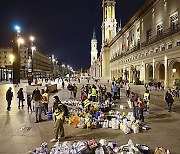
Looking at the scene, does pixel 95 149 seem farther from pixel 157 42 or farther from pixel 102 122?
pixel 157 42

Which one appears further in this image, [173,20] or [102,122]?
[173,20]

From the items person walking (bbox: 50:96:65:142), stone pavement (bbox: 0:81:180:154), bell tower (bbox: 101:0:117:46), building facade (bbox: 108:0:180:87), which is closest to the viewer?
stone pavement (bbox: 0:81:180:154)

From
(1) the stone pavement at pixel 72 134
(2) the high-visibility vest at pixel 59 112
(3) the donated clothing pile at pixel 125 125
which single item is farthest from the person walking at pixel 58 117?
(3) the donated clothing pile at pixel 125 125

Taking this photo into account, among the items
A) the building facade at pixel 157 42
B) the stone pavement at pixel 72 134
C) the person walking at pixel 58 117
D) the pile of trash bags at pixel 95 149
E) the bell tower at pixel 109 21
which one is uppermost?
the bell tower at pixel 109 21

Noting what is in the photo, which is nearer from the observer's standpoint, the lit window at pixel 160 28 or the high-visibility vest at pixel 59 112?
the high-visibility vest at pixel 59 112

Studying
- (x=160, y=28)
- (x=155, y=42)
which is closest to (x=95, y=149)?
(x=155, y=42)

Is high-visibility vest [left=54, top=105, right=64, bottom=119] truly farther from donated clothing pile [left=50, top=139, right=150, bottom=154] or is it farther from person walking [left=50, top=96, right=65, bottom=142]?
donated clothing pile [left=50, top=139, right=150, bottom=154]

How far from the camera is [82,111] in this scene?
1364 centimetres

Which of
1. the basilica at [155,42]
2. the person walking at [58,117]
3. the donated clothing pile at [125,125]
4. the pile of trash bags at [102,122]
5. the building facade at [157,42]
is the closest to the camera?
the person walking at [58,117]

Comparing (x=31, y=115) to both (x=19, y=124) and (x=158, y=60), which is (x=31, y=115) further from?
(x=158, y=60)

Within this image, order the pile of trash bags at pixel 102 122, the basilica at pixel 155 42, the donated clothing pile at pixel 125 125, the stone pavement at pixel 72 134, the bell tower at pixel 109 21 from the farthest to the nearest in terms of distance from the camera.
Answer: the bell tower at pixel 109 21 → the basilica at pixel 155 42 → the pile of trash bags at pixel 102 122 → the donated clothing pile at pixel 125 125 → the stone pavement at pixel 72 134

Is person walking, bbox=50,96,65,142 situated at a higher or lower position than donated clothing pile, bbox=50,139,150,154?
higher

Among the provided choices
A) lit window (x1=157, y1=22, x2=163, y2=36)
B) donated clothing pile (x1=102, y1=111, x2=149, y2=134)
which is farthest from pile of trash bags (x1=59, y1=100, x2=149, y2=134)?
lit window (x1=157, y1=22, x2=163, y2=36)

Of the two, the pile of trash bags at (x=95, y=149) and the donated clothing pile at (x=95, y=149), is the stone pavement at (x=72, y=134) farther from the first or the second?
the donated clothing pile at (x=95, y=149)
